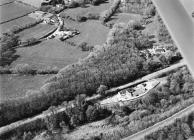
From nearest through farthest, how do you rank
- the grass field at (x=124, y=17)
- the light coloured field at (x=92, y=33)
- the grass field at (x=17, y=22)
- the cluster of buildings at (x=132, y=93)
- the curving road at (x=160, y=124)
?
the curving road at (x=160, y=124) < the cluster of buildings at (x=132, y=93) < the light coloured field at (x=92, y=33) < the grass field at (x=17, y=22) < the grass field at (x=124, y=17)

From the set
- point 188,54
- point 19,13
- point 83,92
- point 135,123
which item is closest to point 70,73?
point 83,92

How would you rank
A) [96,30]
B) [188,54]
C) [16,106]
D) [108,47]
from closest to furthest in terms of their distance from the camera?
1. [16,106]
2. [188,54]
3. [108,47]
4. [96,30]

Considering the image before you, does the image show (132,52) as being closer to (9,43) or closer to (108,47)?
(108,47)

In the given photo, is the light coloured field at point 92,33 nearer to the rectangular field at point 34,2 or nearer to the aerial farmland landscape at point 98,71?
the aerial farmland landscape at point 98,71

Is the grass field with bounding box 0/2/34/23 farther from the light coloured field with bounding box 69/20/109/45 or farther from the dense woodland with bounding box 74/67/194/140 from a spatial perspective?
the dense woodland with bounding box 74/67/194/140

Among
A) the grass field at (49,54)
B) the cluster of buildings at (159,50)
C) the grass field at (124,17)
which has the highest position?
the grass field at (124,17)

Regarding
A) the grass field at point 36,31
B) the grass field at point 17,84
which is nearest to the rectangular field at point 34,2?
the grass field at point 36,31

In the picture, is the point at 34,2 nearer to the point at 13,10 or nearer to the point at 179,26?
Answer: the point at 13,10
